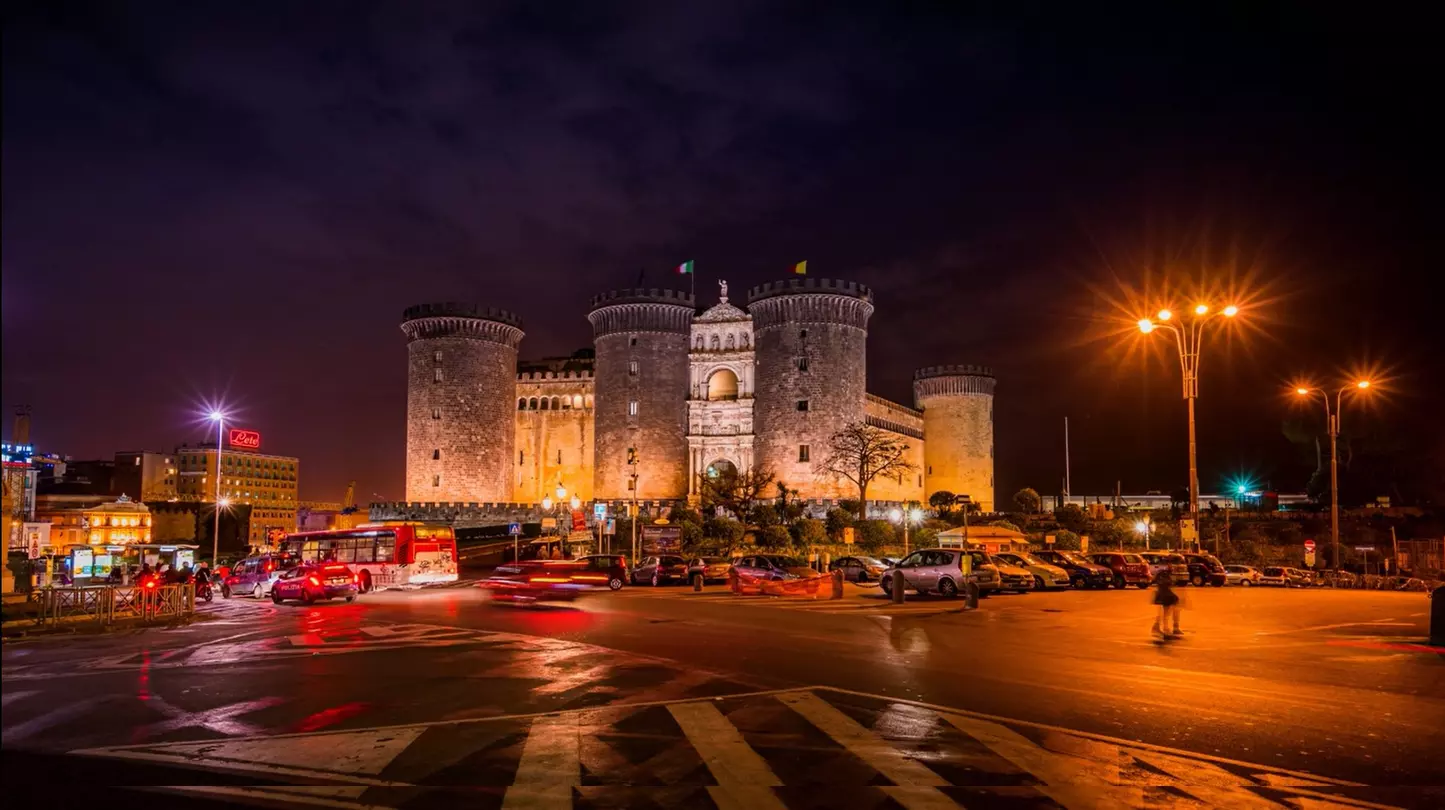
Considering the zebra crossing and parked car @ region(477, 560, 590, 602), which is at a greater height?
the zebra crossing

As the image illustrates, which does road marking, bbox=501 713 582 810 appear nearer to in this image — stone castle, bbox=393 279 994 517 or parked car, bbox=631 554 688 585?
parked car, bbox=631 554 688 585

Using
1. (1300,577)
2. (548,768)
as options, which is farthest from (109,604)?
(1300,577)

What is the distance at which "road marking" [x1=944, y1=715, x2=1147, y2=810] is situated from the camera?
723 centimetres

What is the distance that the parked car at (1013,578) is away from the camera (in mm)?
28875

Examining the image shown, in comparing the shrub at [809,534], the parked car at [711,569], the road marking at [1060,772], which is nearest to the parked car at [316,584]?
the parked car at [711,569]

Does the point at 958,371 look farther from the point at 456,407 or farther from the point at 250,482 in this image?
the point at 250,482

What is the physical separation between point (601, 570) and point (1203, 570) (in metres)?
20.7

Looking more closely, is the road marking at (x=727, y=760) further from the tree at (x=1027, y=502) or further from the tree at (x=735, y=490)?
the tree at (x=1027, y=502)

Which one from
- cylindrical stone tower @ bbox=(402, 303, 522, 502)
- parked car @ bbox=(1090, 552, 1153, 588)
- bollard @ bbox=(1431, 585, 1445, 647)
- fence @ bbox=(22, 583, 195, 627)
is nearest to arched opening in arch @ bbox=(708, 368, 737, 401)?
cylindrical stone tower @ bbox=(402, 303, 522, 502)

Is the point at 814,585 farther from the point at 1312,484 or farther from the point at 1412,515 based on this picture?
the point at 1312,484

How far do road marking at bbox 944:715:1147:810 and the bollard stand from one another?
11.1 metres

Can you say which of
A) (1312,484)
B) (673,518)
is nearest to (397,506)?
(673,518)

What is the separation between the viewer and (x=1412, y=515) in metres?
54.0

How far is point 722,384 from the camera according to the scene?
71562 mm
